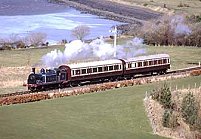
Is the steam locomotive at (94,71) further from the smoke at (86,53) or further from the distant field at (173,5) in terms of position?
the distant field at (173,5)

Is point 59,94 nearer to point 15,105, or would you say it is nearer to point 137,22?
point 15,105

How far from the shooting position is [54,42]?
326 ft

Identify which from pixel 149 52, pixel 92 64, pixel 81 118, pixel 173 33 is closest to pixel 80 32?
pixel 173 33

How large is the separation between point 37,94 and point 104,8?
125125 millimetres

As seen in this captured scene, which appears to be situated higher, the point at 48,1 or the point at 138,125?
the point at 48,1

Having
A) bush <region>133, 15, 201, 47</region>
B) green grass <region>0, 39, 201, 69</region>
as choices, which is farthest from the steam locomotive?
A: bush <region>133, 15, 201, 47</region>

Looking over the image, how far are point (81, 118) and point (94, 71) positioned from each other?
14.0 m

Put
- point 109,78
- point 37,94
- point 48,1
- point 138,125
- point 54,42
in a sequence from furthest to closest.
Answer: point 48,1 < point 54,42 < point 109,78 < point 37,94 < point 138,125

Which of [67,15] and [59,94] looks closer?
[59,94]

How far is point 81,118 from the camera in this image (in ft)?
133

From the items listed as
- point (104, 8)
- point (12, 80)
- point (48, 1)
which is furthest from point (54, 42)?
point (48, 1)

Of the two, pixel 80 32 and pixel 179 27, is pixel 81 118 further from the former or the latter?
pixel 80 32

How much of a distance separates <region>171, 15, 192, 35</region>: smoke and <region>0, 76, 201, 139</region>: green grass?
50158mm

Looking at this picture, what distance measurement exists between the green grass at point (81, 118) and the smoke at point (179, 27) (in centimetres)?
5016
